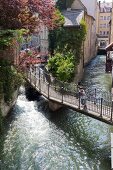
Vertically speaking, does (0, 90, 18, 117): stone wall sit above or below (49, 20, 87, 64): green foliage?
below

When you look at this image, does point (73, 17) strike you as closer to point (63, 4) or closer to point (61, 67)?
point (63, 4)

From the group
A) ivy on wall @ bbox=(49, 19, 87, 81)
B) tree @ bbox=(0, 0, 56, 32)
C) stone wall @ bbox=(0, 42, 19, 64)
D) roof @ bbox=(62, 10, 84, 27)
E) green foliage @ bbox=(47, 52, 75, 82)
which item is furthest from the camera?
roof @ bbox=(62, 10, 84, 27)

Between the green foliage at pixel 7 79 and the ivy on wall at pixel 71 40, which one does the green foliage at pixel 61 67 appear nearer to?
the ivy on wall at pixel 71 40

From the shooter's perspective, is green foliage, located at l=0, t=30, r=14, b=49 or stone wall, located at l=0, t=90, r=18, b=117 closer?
green foliage, located at l=0, t=30, r=14, b=49

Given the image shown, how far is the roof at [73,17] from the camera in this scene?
129ft

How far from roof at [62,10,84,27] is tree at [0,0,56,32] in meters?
11.1

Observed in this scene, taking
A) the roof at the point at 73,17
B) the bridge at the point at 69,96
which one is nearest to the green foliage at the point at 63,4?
the roof at the point at 73,17

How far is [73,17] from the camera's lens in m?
40.8

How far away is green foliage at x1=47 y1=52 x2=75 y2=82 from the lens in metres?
29.9

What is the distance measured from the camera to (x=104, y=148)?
66.5 ft

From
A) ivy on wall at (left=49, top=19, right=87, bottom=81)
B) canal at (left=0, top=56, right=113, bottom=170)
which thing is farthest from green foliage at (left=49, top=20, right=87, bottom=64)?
canal at (left=0, top=56, right=113, bottom=170)

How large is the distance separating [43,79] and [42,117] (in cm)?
401

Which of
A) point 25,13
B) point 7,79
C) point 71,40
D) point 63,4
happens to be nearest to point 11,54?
point 7,79

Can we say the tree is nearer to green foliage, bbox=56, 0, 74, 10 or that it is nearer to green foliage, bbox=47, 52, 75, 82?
green foliage, bbox=47, 52, 75, 82
